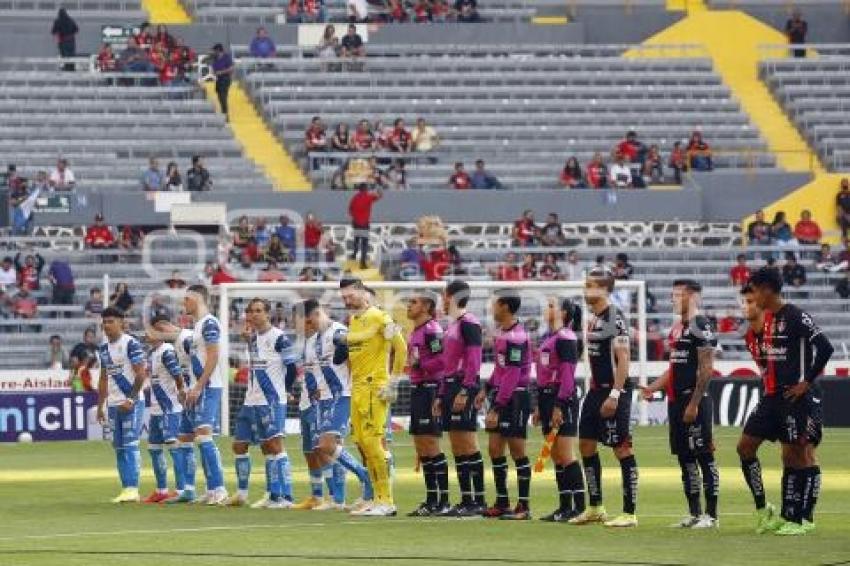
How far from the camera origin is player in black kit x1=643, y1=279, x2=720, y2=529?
2150 centimetres

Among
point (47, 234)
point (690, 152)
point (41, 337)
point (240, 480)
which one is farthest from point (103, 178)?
point (240, 480)

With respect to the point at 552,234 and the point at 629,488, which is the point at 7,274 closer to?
the point at 552,234

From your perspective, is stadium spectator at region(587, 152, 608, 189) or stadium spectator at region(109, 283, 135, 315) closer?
stadium spectator at region(109, 283, 135, 315)

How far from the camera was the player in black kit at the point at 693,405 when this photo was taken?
2150cm

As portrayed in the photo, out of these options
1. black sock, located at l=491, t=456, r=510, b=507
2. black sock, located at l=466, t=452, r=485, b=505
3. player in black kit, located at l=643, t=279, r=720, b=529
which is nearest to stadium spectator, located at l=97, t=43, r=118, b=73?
black sock, located at l=466, t=452, r=485, b=505

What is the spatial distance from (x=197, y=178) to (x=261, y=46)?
6.84m

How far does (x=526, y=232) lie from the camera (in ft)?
165

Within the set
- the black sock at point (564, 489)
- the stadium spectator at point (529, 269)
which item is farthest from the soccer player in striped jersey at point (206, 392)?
the stadium spectator at point (529, 269)

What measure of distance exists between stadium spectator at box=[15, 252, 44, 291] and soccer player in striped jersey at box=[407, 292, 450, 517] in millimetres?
24475

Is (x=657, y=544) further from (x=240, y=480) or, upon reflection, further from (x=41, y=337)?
(x=41, y=337)

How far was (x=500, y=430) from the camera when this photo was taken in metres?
23.0

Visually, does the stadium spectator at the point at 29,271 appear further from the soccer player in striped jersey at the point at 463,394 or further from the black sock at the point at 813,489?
the black sock at the point at 813,489

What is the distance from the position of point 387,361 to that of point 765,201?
32.0 meters

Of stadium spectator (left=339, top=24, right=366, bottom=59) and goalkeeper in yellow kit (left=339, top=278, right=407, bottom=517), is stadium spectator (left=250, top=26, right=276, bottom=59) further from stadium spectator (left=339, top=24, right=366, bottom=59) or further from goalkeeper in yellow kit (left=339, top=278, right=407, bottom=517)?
goalkeeper in yellow kit (left=339, top=278, right=407, bottom=517)
